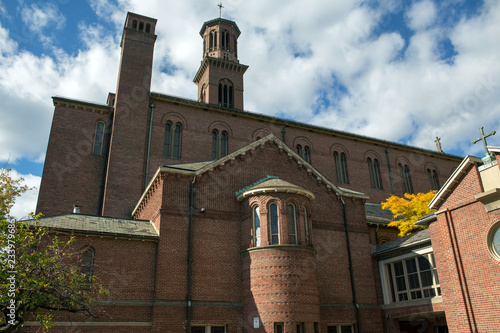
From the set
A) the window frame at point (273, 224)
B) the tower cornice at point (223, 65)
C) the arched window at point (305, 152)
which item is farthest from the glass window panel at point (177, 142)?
the window frame at point (273, 224)

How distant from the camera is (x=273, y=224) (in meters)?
21.6

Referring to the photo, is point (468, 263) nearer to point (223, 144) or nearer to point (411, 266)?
point (411, 266)

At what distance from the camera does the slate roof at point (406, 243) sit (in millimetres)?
22184

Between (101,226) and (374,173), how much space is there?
31054mm

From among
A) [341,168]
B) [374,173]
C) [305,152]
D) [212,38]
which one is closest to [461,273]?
[305,152]

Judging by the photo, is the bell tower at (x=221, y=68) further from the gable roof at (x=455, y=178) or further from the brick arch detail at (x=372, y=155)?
the gable roof at (x=455, y=178)

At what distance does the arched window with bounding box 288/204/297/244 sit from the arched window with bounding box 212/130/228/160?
50.0 ft

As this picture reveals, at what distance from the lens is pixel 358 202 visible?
2691cm

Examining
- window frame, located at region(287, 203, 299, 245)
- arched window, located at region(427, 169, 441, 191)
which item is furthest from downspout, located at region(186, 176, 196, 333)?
arched window, located at region(427, 169, 441, 191)

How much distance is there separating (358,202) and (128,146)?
1812 cm

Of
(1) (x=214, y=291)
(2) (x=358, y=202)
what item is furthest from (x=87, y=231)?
(2) (x=358, y=202)

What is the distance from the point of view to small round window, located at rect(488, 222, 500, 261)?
16.6 meters

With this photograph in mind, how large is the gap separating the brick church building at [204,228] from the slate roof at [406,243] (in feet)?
0.40

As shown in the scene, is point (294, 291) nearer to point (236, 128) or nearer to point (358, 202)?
point (358, 202)
